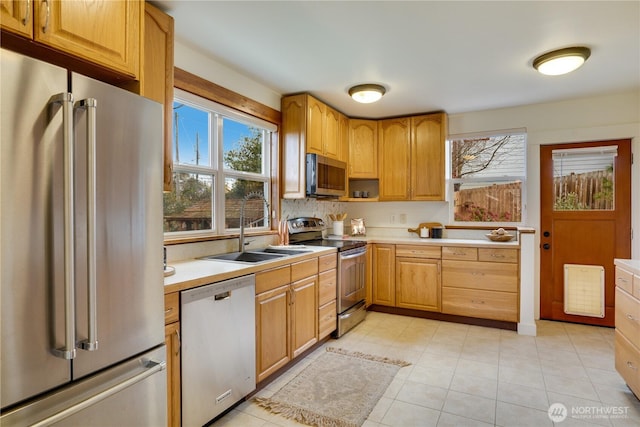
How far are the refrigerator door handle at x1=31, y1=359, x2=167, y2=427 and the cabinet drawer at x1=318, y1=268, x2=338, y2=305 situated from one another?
170 cm

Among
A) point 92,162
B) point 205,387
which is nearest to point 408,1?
point 92,162

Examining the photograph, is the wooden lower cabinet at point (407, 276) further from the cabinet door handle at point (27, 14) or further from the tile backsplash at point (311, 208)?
the cabinet door handle at point (27, 14)

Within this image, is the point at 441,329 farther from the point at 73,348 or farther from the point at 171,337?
the point at 73,348

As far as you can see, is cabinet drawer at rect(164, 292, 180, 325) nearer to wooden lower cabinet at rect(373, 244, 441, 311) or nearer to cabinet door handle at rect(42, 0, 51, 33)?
cabinet door handle at rect(42, 0, 51, 33)

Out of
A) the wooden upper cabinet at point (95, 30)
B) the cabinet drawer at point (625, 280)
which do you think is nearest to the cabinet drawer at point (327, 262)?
the wooden upper cabinet at point (95, 30)

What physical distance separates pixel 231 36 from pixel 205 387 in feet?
7.24

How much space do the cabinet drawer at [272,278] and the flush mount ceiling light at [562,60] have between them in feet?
8.28

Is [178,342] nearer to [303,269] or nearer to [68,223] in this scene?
[68,223]

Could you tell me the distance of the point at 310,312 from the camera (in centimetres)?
283

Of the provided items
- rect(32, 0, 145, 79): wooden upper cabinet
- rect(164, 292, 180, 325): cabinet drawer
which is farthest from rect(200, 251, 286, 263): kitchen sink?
rect(32, 0, 145, 79): wooden upper cabinet

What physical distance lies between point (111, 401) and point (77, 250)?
57 cm

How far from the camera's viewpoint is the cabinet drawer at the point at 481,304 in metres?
3.48

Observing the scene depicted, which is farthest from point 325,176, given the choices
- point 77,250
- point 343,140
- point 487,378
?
point 77,250

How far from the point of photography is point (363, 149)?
4391mm
